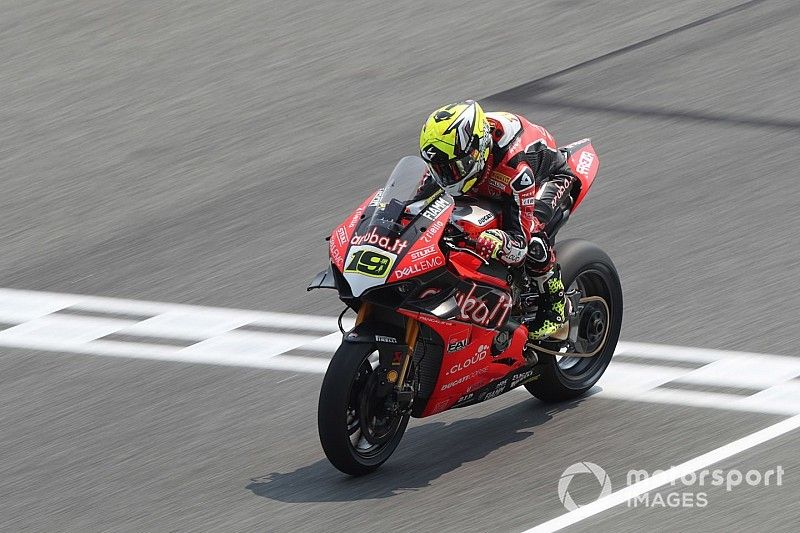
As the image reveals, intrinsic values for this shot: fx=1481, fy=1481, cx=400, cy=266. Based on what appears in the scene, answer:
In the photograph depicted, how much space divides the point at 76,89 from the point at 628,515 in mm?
8592

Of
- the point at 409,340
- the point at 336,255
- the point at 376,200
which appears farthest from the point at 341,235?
the point at 409,340

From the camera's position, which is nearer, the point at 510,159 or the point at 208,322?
the point at 510,159

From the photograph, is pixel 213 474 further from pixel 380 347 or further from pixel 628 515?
pixel 628 515

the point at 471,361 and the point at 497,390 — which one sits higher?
the point at 471,361

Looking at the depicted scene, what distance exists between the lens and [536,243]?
793 centimetres

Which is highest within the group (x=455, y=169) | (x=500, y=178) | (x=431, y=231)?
(x=455, y=169)

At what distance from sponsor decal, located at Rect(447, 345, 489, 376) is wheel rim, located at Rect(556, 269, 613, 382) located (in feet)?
2.79

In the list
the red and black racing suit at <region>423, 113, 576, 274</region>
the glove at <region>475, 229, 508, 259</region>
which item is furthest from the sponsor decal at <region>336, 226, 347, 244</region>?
the red and black racing suit at <region>423, 113, 576, 274</region>

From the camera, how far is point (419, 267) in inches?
291

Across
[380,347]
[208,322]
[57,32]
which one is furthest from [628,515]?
[57,32]

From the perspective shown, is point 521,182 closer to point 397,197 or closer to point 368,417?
point 397,197

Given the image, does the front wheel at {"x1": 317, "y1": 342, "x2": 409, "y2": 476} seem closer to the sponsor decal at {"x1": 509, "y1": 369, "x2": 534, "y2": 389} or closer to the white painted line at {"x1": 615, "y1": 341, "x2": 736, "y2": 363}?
the sponsor decal at {"x1": 509, "y1": 369, "x2": 534, "y2": 389}

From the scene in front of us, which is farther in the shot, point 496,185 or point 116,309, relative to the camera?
point 116,309

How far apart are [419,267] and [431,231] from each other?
9.0 inches
